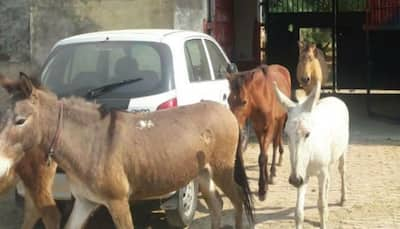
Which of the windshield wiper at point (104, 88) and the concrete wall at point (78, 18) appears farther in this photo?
the concrete wall at point (78, 18)

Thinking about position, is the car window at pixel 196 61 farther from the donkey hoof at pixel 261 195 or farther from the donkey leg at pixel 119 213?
the donkey leg at pixel 119 213

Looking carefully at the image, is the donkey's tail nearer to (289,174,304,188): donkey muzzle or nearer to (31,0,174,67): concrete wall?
(289,174,304,188): donkey muzzle

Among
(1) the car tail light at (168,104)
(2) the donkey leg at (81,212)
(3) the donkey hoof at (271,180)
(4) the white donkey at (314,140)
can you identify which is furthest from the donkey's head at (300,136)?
(3) the donkey hoof at (271,180)

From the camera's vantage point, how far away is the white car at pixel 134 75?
6.84 metres

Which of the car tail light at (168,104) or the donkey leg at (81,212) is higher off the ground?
the car tail light at (168,104)

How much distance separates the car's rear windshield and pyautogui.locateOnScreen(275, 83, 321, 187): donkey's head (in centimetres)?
128

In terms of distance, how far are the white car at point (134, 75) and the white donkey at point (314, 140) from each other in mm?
1072

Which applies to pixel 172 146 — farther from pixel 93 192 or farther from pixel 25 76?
pixel 25 76

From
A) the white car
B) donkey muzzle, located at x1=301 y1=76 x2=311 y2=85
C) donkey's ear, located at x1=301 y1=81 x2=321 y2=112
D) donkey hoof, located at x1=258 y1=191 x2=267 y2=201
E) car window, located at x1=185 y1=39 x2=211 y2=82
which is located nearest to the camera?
donkey's ear, located at x1=301 y1=81 x2=321 y2=112

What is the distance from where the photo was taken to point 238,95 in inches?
327

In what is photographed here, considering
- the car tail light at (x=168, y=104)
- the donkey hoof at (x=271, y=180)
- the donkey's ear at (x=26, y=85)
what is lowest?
the donkey hoof at (x=271, y=180)

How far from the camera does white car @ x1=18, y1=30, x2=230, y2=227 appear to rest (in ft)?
22.4

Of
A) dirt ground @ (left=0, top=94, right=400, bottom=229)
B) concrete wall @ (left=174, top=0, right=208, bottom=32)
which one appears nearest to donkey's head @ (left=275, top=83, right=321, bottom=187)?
dirt ground @ (left=0, top=94, right=400, bottom=229)

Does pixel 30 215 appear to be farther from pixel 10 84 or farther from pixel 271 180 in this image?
pixel 271 180
